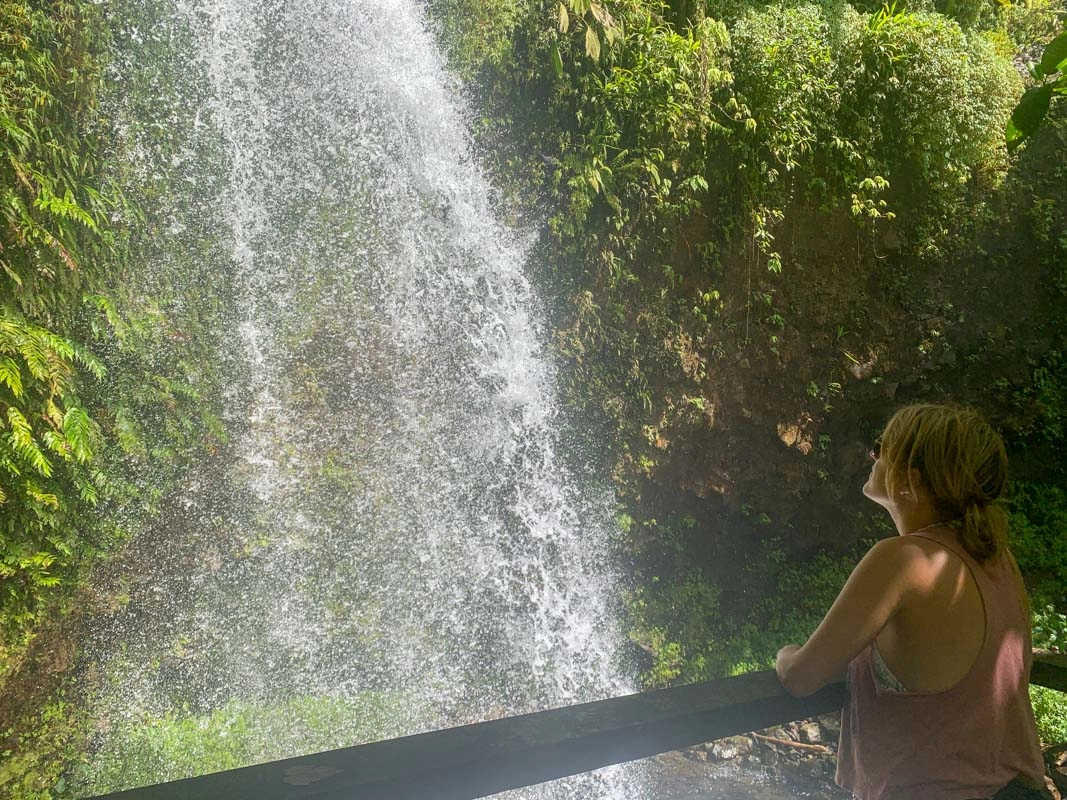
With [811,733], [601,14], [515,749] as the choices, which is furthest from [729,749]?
[601,14]

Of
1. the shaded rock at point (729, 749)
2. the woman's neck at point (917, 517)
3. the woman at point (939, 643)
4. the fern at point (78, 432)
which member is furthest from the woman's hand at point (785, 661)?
the fern at point (78, 432)

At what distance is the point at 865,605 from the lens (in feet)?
3.05

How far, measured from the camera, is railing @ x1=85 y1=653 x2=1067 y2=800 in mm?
768

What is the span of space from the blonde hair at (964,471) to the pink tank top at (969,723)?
3 centimetres

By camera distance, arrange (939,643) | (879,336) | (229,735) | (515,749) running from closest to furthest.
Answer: (515,749) → (939,643) → (229,735) → (879,336)

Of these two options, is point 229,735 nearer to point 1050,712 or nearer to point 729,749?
point 729,749

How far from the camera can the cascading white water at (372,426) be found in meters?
4.85

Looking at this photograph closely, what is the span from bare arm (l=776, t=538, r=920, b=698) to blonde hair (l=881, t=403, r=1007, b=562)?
115mm

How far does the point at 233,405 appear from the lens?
4.95 meters

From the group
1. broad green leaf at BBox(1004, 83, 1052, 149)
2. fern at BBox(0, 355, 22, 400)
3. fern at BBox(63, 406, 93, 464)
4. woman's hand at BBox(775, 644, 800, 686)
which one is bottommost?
fern at BBox(63, 406, 93, 464)

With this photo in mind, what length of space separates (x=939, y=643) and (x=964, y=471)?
0.80 ft

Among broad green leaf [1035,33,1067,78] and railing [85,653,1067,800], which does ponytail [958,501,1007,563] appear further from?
broad green leaf [1035,33,1067,78]

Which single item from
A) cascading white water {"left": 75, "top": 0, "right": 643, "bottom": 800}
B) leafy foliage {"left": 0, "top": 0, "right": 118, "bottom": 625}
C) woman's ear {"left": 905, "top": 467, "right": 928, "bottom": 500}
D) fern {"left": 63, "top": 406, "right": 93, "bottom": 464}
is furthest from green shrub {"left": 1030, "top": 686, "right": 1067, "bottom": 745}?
leafy foliage {"left": 0, "top": 0, "right": 118, "bottom": 625}

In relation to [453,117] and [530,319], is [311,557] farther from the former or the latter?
[453,117]
